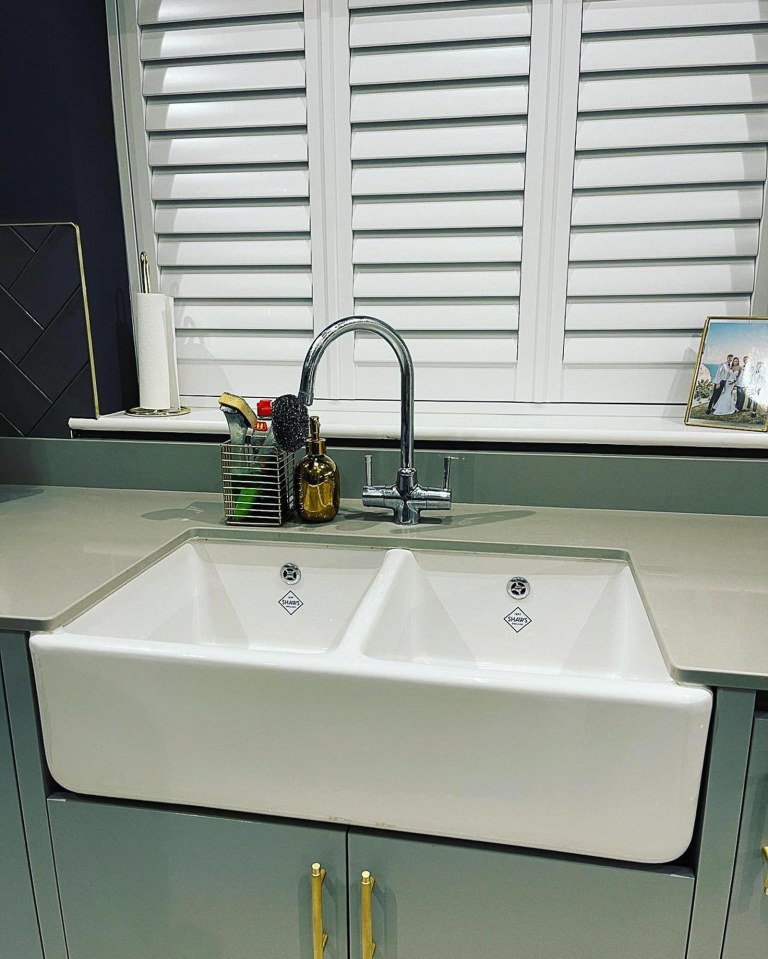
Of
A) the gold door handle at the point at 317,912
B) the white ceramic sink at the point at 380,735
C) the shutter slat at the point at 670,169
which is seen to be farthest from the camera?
the shutter slat at the point at 670,169

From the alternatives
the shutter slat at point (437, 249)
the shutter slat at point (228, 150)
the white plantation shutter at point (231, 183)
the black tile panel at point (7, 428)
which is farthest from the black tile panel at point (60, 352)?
the shutter slat at point (437, 249)

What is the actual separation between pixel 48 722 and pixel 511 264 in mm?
1183

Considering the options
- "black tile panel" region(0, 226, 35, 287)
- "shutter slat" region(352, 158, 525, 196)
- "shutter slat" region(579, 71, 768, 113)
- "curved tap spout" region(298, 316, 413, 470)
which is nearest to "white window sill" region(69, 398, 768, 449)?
"curved tap spout" region(298, 316, 413, 470)

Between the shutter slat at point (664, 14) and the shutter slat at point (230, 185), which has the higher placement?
the shutter slat at point (664, 14)

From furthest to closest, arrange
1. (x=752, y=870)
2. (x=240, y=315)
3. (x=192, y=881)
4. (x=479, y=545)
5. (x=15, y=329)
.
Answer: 1. (x=240, y=315)
2. (x=15, y=329)
3. (x=479, y=545)
4. (x=192, y=881)
5. (x=752, y=870)

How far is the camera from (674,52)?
1398mm

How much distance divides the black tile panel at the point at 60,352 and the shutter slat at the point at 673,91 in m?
1.09

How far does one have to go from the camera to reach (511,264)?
1.54 metres

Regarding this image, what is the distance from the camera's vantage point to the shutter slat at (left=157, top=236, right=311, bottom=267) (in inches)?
63.6

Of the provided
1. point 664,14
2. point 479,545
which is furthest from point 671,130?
point 479,545

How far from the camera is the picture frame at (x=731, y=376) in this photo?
138cm

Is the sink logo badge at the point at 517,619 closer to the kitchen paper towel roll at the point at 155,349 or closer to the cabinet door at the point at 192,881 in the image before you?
the cabinet door at the point at 192,881

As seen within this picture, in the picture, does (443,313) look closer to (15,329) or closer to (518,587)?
(518,587)

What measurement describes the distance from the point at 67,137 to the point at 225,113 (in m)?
0.32
